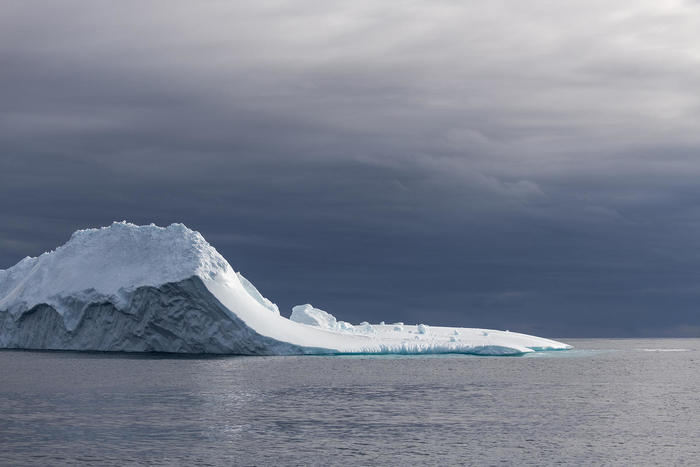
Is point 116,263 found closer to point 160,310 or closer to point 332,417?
point 160,310

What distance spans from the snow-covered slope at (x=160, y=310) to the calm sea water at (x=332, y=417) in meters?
5.91

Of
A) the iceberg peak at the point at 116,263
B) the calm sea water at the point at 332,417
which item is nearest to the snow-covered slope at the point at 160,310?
the iceberg peak at the point at 116,263

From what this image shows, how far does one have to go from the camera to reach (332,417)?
107 feet

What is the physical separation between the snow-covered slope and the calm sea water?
591 cm

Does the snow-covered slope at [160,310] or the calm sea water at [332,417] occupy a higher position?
the snow-covered slope at [160,310]

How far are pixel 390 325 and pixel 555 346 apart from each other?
666 inches

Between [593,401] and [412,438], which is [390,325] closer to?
[593,401]

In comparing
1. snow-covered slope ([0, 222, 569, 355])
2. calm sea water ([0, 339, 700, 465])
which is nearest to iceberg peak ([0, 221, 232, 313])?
snow-covered slope ([0, 222, 569, 355])

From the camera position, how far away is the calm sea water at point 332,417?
24.7 meters

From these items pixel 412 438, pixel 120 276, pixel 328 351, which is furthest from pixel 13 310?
pixel 412 438

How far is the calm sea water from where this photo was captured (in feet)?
80.9

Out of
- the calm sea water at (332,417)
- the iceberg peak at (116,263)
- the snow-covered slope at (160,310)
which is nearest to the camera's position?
the calm sea water at (332,417)

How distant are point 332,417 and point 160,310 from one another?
33.2m

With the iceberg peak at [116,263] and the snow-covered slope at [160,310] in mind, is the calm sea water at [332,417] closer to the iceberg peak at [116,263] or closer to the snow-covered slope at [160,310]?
the snow-covered slope at [160,310]
